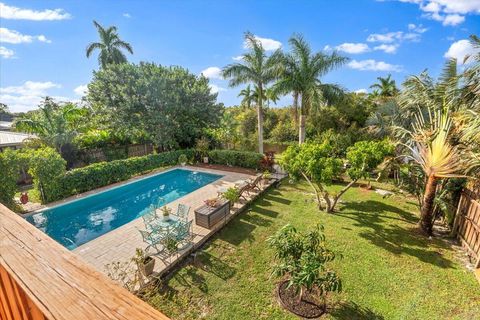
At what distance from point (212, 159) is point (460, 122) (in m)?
15.5

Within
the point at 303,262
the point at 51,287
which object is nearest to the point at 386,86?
the point at 303,262

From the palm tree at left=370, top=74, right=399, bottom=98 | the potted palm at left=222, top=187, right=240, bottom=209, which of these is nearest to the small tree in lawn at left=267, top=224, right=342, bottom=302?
the potted palm at left=222, top=187, right=240, bottom=209

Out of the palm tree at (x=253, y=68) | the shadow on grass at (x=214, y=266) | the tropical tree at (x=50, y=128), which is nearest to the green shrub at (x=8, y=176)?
the tropical tree at (x=50, y=128)

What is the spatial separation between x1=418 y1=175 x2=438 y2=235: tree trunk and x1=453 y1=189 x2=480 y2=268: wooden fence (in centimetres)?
77

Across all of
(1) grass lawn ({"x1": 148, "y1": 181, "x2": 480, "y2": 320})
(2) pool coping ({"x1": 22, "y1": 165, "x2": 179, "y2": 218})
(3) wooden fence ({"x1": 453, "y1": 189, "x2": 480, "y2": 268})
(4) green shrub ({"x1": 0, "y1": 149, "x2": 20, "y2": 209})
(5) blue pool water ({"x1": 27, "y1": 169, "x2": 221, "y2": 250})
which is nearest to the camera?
(1) grass lawn ({"x1": 148, "y1": 181, "x2": 480, "y2": 320})

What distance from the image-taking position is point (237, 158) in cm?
A: 1795

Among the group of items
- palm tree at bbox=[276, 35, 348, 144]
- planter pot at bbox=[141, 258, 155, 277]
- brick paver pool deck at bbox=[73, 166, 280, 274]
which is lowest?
brick paver pool deck at bbox=[73, 166, 280, 274]

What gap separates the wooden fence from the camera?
6.75m

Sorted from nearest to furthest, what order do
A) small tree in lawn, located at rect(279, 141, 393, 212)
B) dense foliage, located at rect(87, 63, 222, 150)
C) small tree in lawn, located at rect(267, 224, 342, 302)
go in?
1. small tree in lawn, located at rect(267, 224, 342, 302)
2. small tree in lawn, located at rect(279, 141, 393, 212)
3. dense foliage, located at rect(87, 63, 222, 150)

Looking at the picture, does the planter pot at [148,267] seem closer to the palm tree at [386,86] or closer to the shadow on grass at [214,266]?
the shadow on grass at [214,266]

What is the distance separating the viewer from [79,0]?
5.96 metres

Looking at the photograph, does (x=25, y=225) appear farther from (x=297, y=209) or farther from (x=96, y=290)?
(x=297, y=209)

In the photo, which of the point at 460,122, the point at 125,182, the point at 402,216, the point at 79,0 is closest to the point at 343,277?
the point at 402,216

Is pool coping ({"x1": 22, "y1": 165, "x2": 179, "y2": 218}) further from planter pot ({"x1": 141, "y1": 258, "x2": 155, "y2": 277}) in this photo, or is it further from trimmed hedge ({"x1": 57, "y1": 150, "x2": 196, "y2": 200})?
planter pot ({"x1": 141, "y1": 258, "x2": 155, "y2": 277})
